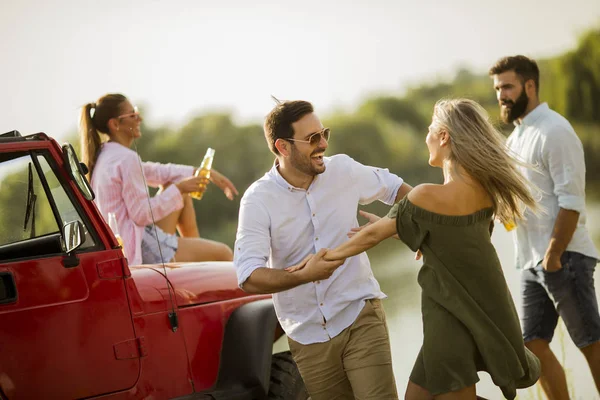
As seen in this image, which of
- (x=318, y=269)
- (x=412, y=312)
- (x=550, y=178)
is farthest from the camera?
(x=412, y=312)

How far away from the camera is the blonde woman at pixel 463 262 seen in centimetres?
316

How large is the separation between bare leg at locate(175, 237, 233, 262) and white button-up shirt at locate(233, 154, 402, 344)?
4.64 feet

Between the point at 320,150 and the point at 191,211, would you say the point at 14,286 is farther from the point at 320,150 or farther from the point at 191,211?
the point at 191,211

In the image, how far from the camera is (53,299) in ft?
11.9

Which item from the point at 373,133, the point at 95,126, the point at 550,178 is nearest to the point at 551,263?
the point at 550,178

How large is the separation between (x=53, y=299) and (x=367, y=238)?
1.35 m

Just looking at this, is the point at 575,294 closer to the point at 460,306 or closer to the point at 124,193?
the point at 460,306

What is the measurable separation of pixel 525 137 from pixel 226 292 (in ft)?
6.20

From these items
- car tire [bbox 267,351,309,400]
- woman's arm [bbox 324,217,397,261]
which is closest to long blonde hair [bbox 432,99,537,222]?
woman's arm [bbox 324,217,397,261]

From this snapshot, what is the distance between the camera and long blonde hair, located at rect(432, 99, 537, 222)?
3246mm

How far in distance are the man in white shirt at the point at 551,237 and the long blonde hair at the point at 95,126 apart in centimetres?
229

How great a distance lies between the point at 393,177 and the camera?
3965 millimetres

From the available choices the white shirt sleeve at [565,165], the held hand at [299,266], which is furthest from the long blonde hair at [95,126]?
the white shirt sleeve at [565,165]

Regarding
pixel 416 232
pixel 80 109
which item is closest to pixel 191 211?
pixel 80 109
